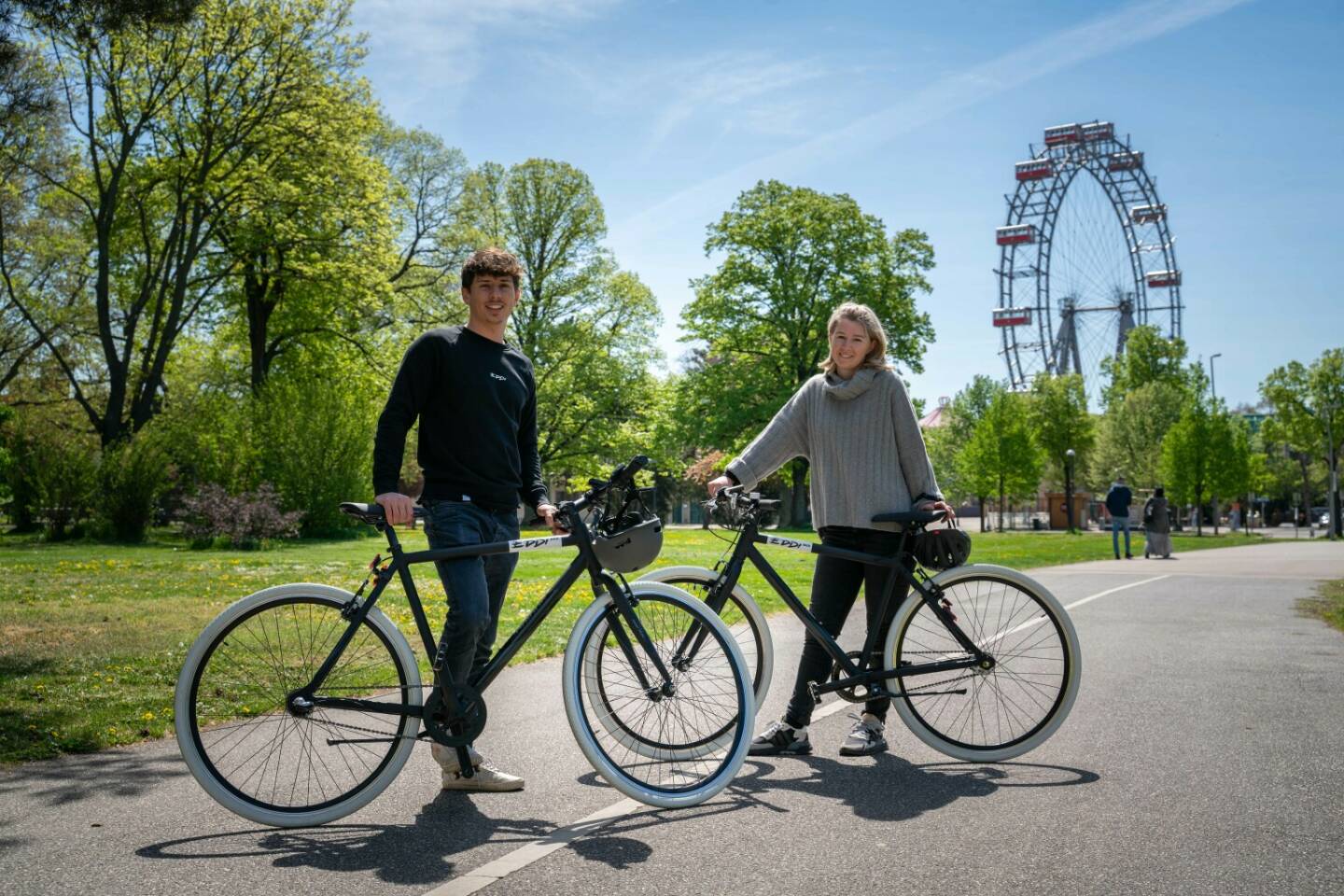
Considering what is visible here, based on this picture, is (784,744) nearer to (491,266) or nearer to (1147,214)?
(491,266)

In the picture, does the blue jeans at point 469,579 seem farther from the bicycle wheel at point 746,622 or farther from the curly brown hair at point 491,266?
the curly brown hair at point 491,266

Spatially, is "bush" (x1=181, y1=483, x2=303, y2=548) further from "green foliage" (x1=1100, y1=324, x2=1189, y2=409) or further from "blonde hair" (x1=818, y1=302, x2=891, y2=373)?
"green foliage" (x1=1100, y1=324, x2=1189, y2=409)

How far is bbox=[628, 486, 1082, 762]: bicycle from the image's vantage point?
4.93 metres

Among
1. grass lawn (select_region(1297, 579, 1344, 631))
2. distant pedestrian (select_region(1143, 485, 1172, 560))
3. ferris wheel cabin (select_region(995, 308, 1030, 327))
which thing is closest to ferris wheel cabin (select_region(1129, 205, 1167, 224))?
ferris wheel cabin (select_region(995, 308, 1030, 327))

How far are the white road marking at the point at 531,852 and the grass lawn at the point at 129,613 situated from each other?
1400 mm

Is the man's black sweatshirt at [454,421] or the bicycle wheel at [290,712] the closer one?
the bicycle wheel at [290,712]

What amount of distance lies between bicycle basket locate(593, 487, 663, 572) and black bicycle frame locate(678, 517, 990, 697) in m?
0.63

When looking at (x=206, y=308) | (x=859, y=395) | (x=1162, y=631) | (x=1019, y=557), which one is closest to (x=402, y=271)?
(x=206, y=308)

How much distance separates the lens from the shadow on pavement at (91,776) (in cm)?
429

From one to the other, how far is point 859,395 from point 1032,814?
2042mm

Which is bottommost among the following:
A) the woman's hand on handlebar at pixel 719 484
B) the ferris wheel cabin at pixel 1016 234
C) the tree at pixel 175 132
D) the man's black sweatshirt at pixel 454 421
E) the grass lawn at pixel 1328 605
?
the grass lawn at pixel 1328 605

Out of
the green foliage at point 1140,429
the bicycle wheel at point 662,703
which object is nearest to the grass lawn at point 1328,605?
the bicycle wheel at point 662,703

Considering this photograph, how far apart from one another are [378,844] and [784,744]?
2.00 metres

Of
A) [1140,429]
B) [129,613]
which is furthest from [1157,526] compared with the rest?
[1140,429]
